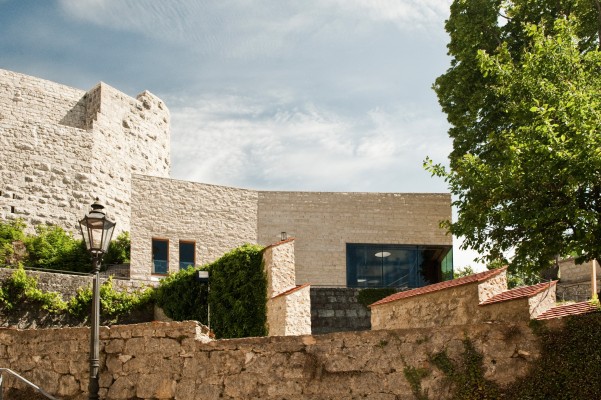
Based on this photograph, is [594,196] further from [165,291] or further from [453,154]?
[165,291]

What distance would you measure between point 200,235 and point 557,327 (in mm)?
18784

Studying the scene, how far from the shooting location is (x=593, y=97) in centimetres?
1207

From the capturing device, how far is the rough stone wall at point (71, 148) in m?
27.6

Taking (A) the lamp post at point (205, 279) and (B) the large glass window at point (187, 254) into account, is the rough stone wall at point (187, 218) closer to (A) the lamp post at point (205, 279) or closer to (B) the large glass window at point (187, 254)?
(B) the large glass window at point (187, 254)

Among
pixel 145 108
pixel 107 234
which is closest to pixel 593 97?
pixel 107 234

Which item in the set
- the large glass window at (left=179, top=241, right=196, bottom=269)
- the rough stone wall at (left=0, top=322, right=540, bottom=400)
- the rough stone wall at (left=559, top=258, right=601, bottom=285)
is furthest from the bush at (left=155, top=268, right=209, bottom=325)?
the rough stone wall at (left=559, top=258, right=601, bottom=285)

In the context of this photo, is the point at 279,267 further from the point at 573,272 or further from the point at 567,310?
the point at 573,272

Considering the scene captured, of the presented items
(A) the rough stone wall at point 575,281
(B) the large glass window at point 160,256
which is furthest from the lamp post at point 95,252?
(A) the rough stone wall at point 575,281

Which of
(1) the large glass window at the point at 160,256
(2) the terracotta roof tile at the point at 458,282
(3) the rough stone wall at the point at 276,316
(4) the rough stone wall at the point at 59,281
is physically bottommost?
(3) the rough stone wall at the point at 276,316

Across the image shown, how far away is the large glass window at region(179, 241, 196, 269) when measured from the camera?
25.8 m

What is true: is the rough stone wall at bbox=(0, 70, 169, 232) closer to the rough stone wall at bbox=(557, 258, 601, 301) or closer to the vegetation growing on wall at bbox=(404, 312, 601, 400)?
the rough stone wall at bbox=(557, 258, 601, 301)

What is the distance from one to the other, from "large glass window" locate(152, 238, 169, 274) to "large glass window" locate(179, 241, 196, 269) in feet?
1.76

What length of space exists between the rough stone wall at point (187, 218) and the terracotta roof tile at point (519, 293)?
15.1 metres

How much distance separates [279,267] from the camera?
18.1 meters
